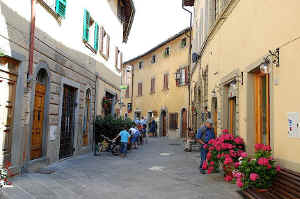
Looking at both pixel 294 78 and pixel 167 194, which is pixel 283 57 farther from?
pixel 167 194

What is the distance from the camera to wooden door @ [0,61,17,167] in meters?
5.72

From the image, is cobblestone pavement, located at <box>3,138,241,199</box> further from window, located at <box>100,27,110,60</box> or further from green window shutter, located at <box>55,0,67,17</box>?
window, located at <box>100,27,110,60</box>

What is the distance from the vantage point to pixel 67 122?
Answer: 9.30 m

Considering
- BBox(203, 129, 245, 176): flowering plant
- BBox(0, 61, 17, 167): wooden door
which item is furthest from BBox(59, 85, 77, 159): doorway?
BBox(203, 129, 245, 176): flowering plant

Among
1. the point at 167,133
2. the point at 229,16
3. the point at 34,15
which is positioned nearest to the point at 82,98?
the point at 34,15

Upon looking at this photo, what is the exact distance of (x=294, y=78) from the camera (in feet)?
14.2

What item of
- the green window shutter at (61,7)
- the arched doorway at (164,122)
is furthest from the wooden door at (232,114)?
the arched doorway at (164,122)

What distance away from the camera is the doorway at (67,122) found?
895 cm

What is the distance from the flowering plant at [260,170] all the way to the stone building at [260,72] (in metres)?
0.17

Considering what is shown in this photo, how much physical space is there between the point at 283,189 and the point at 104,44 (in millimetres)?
10648

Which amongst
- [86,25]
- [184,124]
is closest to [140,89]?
[184,124]

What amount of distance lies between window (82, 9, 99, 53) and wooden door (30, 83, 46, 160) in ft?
10.7

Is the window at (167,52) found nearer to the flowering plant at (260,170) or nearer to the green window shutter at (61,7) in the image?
the green window shutter at (61,7)

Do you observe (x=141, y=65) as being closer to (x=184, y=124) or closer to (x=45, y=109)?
(x=184, y=124)
